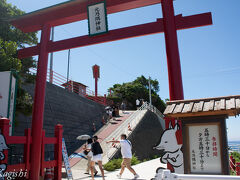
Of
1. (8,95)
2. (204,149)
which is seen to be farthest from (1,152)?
(204,149)

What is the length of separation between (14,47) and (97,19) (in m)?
3.59

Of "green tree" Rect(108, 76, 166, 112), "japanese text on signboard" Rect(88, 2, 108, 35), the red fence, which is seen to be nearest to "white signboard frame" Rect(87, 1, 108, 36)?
"japanese text on signboard" Rect(88, 2, 108, 35)

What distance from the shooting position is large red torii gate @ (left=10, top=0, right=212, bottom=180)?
6049mm

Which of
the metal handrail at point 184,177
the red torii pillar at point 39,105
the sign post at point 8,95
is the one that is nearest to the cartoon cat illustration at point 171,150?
the metal handrail at point 184,177

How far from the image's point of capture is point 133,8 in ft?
24.7

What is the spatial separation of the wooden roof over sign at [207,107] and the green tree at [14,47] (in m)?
6.34

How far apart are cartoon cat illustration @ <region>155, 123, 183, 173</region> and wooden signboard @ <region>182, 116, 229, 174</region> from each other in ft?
0.86

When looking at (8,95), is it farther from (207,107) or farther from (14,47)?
(207,107)

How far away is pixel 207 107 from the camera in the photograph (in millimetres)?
4027

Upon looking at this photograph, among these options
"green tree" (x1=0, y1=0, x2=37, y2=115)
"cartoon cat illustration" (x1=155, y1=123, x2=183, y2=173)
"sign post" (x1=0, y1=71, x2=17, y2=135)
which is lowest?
"cartoon cat illustration" (x1=155, y1=123, x2=183, y2=173)

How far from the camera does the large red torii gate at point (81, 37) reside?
6049mm

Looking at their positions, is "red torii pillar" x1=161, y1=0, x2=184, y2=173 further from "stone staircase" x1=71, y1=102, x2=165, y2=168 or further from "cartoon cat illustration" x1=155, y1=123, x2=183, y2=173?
"stone staircase" x1=71, y1=102, x2=165, y2=168

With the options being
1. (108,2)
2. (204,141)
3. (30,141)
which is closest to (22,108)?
(30,141)

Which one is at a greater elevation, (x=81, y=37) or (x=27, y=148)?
(x=81, y=37)
